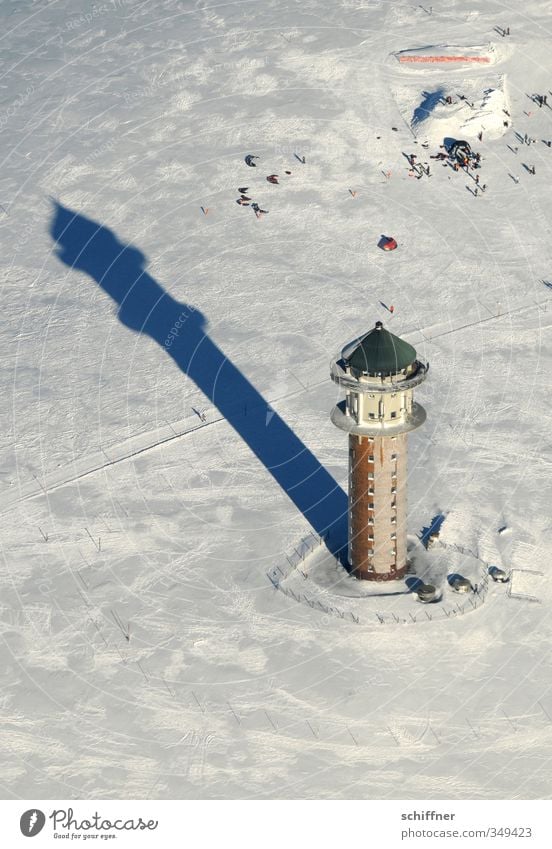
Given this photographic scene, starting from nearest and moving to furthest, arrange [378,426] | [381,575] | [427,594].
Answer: [378,426] → [427,594] → [381,575]

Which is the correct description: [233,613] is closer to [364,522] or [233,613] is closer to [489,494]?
[364,522]

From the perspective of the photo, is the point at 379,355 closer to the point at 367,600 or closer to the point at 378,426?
the point at 378,426

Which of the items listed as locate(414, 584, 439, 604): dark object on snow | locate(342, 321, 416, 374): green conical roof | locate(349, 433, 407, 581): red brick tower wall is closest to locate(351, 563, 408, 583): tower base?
locate(349, 433, 407, 581): red brick tower wall

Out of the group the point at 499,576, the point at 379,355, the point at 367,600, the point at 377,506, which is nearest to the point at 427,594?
the point at 367,600

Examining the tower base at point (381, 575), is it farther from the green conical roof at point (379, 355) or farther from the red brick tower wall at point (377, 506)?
the green conical roof at point (379, 355)

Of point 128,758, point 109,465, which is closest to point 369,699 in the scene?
point 128,758
